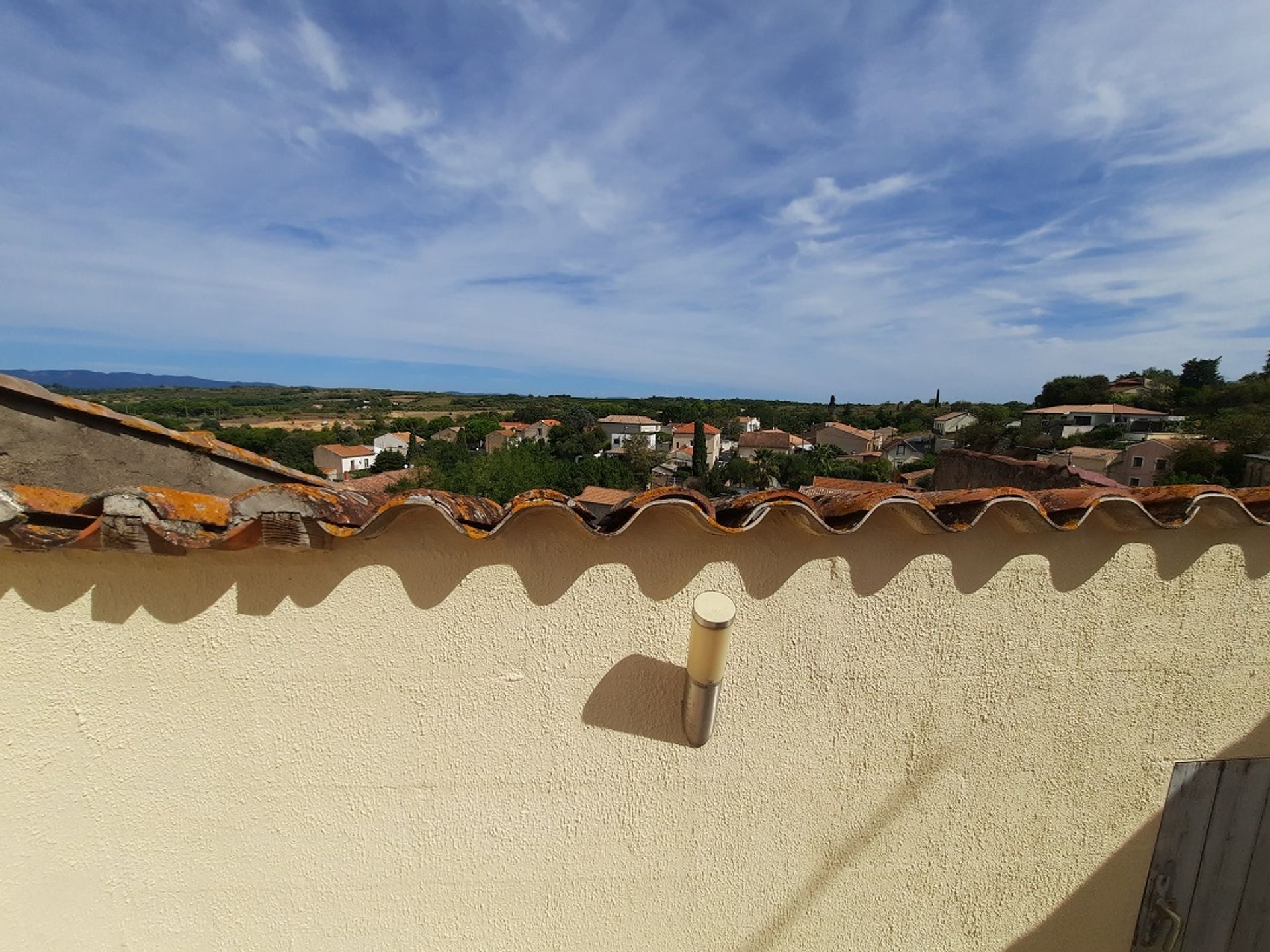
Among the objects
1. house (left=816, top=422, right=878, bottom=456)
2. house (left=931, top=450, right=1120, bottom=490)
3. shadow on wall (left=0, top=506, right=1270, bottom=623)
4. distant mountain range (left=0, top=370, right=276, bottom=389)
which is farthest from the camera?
distant mountain range (left=0, top=370, right=276, bottom=389)

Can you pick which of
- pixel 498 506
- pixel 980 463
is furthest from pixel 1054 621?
pixel 980 463

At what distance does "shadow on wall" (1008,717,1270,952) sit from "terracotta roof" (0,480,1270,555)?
4.42 feet

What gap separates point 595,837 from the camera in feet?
5.95

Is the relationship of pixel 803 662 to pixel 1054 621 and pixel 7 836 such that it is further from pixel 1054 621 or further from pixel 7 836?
pixel 7 836

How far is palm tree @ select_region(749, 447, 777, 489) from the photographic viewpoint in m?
46.0

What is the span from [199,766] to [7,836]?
63 centimetres

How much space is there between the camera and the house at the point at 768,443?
57.9 meters

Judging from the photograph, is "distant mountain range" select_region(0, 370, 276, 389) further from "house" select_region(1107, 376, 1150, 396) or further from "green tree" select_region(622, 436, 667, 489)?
"house" select_region(1107, 376, 1150, 396)

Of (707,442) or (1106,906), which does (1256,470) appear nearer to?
(1106,906)

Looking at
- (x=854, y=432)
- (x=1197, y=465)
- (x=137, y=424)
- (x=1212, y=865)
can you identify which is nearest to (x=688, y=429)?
(x=854, y=432)

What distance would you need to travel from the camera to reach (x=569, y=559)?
1669mm

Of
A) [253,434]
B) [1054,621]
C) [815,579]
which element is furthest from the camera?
[253,434]

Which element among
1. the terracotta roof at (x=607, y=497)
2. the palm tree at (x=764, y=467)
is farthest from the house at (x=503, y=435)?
the terracotta roof at (x=607, y=497)

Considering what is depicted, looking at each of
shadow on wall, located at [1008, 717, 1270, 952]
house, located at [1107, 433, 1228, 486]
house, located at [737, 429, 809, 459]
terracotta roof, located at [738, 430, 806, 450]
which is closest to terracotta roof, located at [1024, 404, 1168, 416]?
house, located at [1107, 433, 1228, 486]
